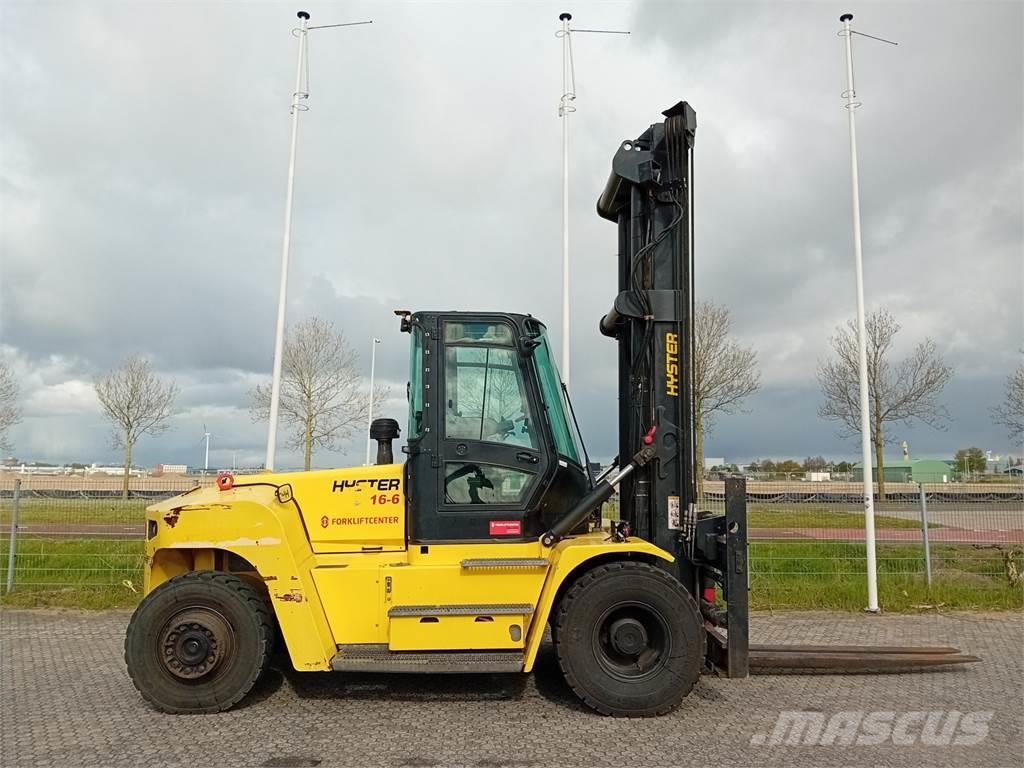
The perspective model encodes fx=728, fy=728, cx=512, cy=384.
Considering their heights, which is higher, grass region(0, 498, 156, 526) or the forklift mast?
the forklift mast

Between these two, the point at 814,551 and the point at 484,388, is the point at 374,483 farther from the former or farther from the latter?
the point at 814,551

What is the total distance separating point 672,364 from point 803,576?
18.6 ft

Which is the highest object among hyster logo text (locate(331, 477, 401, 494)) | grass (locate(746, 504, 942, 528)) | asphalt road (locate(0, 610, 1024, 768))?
hyster logo text (locate(331, 477, 401, 494))

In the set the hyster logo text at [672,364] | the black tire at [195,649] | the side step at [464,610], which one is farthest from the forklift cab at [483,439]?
the black tire at [195,649]

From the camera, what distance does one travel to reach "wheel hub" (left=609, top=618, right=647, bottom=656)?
5.46 m

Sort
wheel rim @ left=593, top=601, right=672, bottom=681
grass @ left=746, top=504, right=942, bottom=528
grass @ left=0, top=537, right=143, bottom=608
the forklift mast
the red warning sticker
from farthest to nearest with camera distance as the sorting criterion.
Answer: grass @ left=746, top=504, right=942, bottom=528
grass @ left=0, top=537, right=143, bottom=608
the forklift mast
the red warning sticker
wheel rim @ left=593, top=601, right=672, bottom=681

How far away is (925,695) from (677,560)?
2220 millimetres

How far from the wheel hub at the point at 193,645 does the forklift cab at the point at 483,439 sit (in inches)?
65.2

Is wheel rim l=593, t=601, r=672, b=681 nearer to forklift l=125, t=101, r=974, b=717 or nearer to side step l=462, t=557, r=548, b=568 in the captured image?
forklift l=125, t=101, r=974, b=717

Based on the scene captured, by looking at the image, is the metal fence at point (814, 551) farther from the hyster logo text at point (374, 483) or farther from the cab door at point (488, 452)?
the hyster logo text at point (374, 483)

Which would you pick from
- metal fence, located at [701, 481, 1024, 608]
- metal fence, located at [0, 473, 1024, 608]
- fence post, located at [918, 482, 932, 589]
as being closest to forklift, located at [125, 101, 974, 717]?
metal fence, located at [701, 481, 1024, 608]

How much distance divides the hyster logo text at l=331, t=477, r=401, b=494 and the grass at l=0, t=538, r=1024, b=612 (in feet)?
18.9

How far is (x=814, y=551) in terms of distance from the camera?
36.3ft

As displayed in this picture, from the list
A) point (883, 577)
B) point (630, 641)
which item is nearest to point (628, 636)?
point (630, 641)
